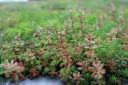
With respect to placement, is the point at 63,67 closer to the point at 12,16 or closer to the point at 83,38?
the point at 83,38

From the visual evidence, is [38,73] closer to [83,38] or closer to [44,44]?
[44,44]

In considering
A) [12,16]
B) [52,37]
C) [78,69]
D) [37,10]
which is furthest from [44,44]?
[37,10]

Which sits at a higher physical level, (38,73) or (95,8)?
(95,8)

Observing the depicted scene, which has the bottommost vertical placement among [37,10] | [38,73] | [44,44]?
[38,73]

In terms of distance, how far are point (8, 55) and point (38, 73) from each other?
44 centimetres

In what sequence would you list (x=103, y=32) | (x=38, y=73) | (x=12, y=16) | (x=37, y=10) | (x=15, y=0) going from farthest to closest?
(x=15, y=0)
(x=37, y=10)
(x=12, y=16)
(x=103, y=32)
(x=38, y=73)

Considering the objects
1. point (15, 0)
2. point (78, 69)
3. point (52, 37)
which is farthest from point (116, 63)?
point (15, 0)

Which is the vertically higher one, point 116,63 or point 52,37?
point 52,37

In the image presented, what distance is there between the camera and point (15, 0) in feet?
28.1

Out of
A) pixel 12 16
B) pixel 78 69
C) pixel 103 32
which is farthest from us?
pixel 12 16

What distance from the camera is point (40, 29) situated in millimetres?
4309

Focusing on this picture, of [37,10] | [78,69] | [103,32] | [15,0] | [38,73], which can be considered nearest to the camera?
[78,69]

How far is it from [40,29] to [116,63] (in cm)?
115

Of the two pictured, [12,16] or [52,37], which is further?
[12,16]
